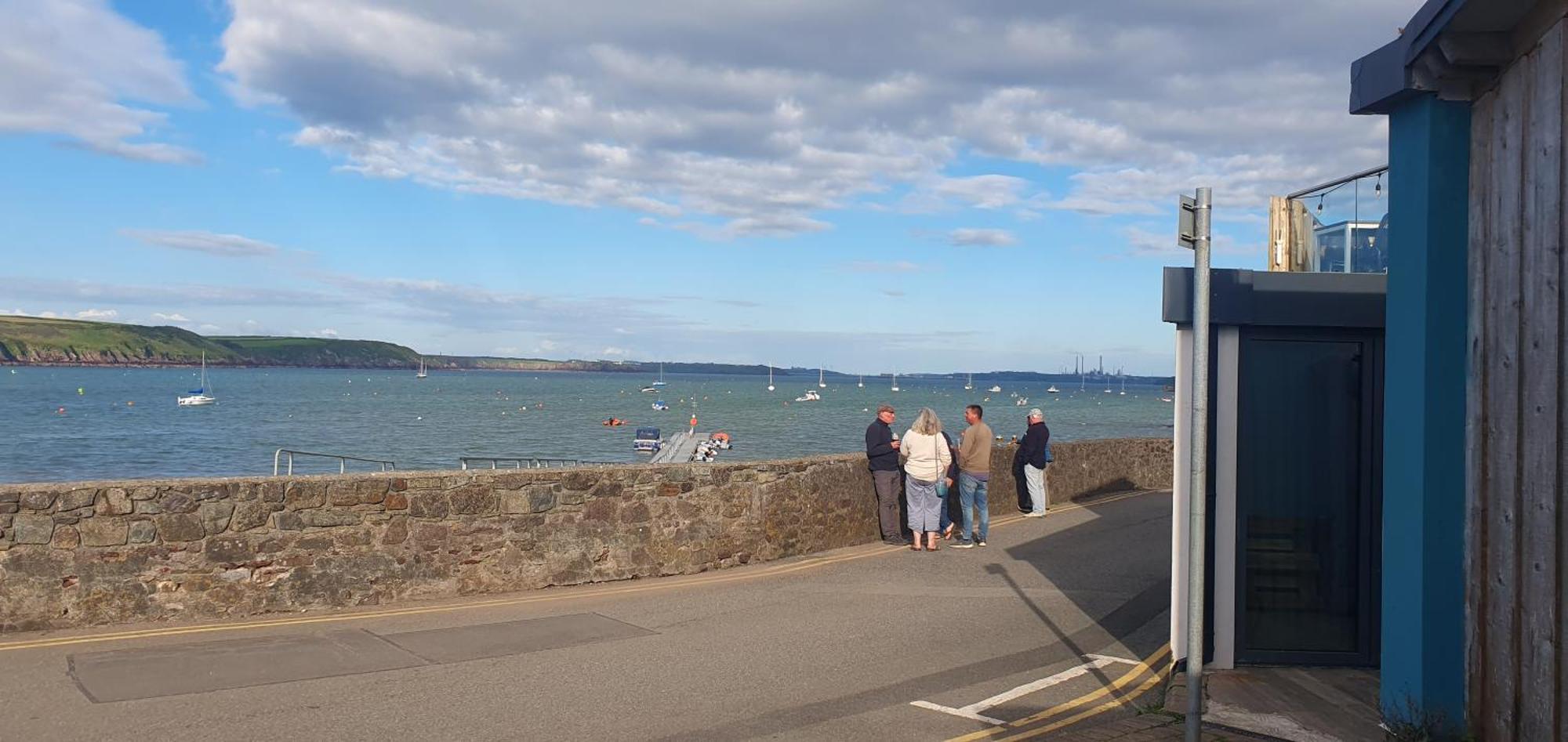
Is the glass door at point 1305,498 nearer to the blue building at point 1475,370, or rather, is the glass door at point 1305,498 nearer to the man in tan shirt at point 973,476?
the blue building at point 1475,370

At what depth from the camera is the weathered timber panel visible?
489 cm

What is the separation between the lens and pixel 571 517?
11516 millimetres

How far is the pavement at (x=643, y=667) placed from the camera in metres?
6.83

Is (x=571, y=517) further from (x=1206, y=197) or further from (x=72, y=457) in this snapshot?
(x=72, y=457)

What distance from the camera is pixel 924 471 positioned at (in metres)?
13.8

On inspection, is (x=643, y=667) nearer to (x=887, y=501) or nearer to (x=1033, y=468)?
(x=887, y=501)

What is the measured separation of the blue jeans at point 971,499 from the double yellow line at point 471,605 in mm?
964

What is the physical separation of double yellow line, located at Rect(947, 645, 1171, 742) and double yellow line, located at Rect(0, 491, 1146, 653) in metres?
4.67

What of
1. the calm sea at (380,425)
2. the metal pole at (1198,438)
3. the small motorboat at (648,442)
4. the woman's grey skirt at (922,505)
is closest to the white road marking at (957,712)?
the metal pole at (1198,438)

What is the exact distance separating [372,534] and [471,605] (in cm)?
105

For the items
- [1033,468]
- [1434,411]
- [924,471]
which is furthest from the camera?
[1033,468]

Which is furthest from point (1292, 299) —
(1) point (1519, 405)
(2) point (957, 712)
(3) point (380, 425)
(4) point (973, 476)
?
(3) point (380, 425)

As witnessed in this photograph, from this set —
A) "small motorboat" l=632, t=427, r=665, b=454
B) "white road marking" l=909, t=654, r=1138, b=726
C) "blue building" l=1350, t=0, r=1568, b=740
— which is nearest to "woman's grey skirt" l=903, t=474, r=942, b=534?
"white road marking" l=909, t=654, r=1138, b=726

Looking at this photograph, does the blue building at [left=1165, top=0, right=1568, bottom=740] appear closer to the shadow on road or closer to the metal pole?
the metal pole
